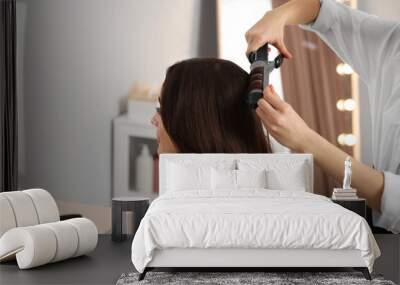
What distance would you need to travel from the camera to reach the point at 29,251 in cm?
425

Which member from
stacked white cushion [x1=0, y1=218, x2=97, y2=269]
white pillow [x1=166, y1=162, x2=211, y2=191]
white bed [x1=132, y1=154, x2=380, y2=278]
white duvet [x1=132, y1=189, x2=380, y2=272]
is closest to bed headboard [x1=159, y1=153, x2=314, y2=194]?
white pillow [x1=166, y1=162, x2=211, y2=191]

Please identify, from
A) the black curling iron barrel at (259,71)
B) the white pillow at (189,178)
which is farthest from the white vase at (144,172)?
the black curling iron barrel at (259,71)

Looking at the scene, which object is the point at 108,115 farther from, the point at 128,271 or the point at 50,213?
the point at 128,271

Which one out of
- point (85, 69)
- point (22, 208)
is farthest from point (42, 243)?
point (85, 69)

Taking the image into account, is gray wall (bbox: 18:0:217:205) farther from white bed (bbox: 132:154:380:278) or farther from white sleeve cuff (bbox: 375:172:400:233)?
white bed (bbox: 132:154:380:278)

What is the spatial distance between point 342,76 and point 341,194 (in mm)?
1084

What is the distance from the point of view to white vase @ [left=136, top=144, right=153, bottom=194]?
A: 6.08 meters

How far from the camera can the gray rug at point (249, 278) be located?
392 centimetres

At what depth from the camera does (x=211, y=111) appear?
5.40 meters

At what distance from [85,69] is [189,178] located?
162 centimetres

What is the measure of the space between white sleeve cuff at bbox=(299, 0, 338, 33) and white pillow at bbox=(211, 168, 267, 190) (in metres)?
1.46

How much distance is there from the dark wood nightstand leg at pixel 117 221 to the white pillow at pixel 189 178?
1.49 feet

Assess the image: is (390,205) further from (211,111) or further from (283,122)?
(211,111)

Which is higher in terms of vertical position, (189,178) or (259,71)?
(259,71)
